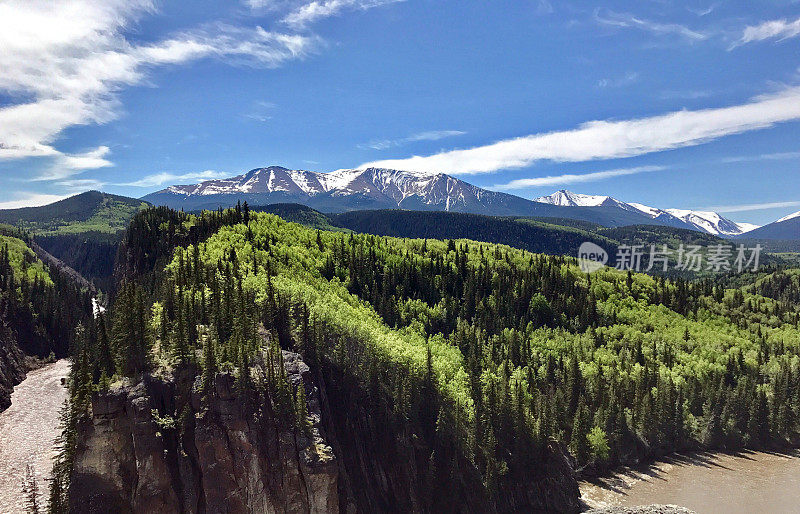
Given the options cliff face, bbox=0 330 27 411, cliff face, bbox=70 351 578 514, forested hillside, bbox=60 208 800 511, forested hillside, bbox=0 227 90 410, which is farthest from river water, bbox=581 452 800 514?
forested hillside, bbox=0 227 90 410

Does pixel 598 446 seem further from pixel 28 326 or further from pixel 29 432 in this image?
pixel 28 326

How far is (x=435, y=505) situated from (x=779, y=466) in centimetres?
10160

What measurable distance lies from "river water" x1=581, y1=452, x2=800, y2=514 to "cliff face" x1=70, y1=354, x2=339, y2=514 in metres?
73.8

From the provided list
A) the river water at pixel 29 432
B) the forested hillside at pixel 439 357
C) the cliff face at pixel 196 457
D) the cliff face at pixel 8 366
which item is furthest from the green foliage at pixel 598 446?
the cliff face at pixel 8 366

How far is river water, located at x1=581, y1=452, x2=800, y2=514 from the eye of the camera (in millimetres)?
103812

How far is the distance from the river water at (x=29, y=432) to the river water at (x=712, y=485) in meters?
126

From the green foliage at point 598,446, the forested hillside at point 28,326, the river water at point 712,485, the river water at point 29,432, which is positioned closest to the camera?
the river water at point 29,432

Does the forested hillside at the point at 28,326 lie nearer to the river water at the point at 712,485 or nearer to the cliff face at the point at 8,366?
the cliff face at the point at 8,366

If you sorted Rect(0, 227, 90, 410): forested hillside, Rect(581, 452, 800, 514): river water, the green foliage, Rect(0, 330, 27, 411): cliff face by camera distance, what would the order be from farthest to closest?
1. Rect(0, 227, 90, 410): forested hillside
2. Rect(0, 330, 27, 411): cliff face
3. the green foliage
4. Rect(581, 452, 800, 514): river water

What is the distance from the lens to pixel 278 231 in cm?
18775

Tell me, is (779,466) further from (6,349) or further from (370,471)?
(6,349)

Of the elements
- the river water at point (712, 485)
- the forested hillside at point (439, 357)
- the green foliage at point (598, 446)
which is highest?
the forested hillside at point (439, 357)

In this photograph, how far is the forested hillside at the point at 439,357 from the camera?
7169 centimetres

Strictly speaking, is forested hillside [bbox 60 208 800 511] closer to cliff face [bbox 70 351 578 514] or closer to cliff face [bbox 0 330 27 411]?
cliff face [bbox 70 351 578 514]
